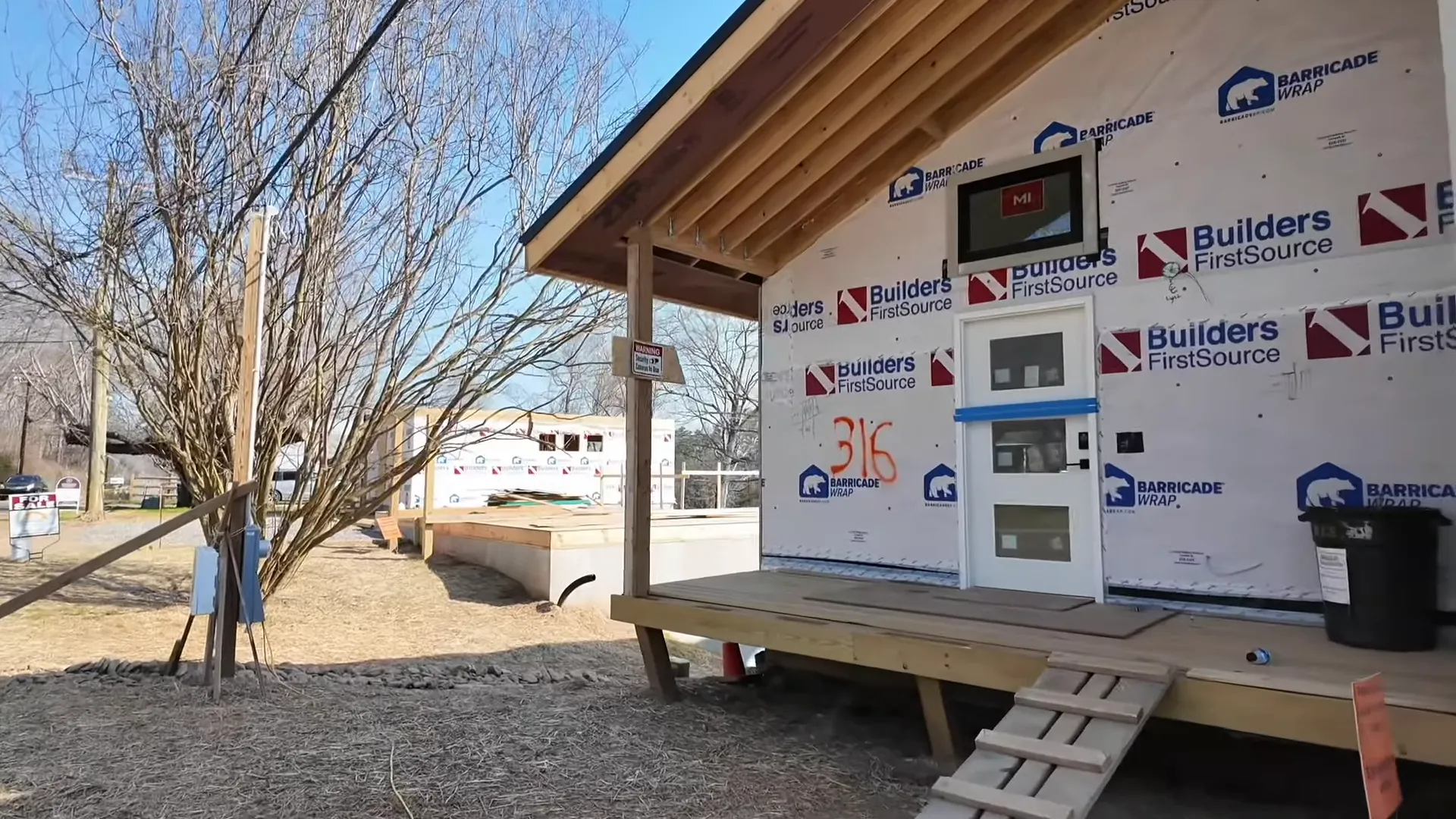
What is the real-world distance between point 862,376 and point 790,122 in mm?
1739

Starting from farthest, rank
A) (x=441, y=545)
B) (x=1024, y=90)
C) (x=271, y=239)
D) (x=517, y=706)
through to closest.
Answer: (x=441, y=545) → (x=271, y=239) → (x=1024, y=90) → (x=517, y=706)

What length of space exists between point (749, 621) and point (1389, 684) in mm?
2692

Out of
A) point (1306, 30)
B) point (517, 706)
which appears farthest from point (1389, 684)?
point (517, 706)

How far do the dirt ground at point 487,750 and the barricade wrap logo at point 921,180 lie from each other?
3.17 m

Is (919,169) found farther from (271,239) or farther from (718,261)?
(271,239)

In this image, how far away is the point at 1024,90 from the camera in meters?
5.22

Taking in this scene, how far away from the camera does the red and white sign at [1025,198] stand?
202 inches

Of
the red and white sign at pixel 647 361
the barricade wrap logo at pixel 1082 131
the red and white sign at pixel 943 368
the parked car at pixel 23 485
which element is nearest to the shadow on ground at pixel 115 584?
the red and white sign at pixel 647 361

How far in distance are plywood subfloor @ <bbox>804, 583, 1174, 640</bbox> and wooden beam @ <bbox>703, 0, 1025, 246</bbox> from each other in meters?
2.50

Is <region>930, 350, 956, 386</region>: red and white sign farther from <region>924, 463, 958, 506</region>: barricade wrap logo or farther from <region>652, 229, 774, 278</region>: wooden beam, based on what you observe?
<region>652, 229, 774, 278</region>: wooden beam

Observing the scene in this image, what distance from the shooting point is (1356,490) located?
4.05 meters

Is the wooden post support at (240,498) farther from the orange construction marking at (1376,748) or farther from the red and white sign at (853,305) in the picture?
the orange construction marking at (1376,748)

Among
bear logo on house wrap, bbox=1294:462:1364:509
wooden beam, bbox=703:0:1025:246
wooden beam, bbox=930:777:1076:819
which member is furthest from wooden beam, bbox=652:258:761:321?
wooden beam, bbox=930:777:1076:819

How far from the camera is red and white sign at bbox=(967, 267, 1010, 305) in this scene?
521 cm
